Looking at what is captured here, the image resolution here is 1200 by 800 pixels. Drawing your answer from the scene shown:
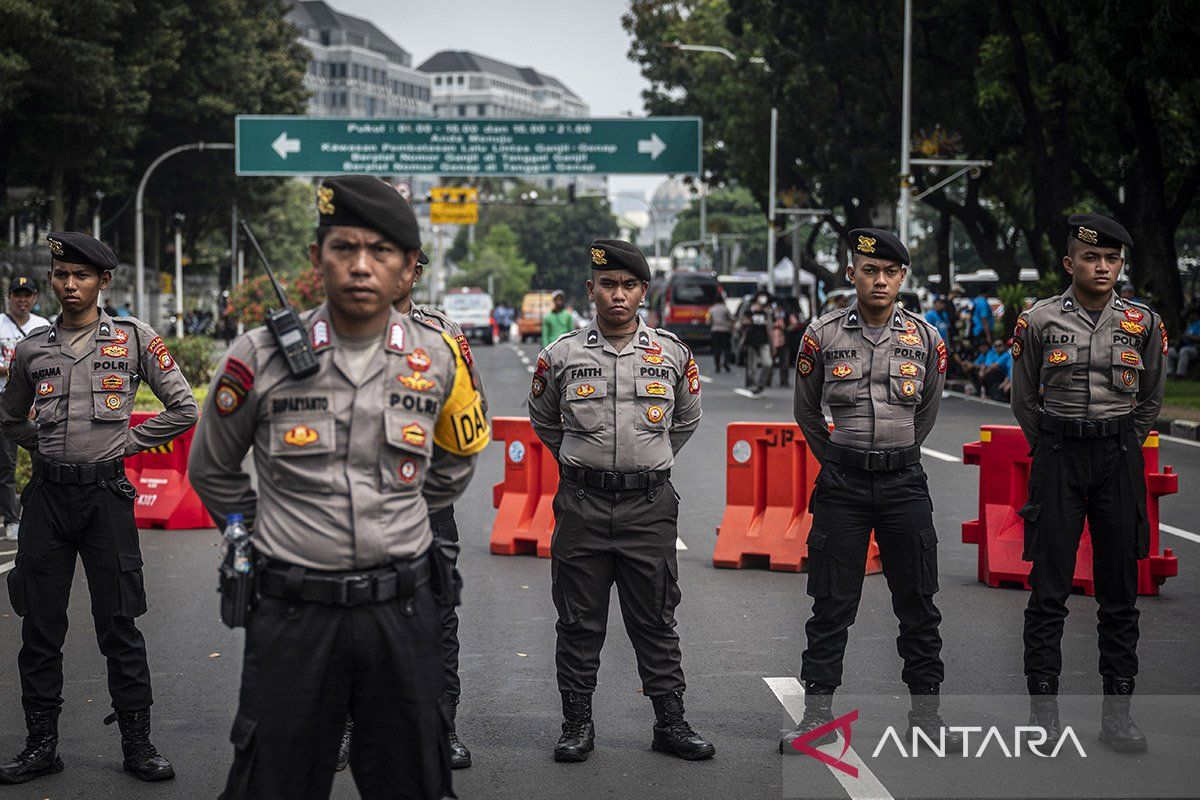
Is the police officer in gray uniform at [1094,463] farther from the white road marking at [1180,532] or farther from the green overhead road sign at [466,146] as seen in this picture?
the green overhead road sign at [466,146]

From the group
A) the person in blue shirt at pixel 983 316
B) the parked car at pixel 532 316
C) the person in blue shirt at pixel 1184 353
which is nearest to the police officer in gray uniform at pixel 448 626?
the person in blue shirt at pixel 983 316

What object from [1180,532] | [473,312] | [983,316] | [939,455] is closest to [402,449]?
[1180,532]

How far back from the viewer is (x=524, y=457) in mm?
10797

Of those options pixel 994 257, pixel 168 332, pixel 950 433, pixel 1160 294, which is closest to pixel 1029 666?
pixel 950 433

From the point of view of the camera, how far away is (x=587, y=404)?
6004mm

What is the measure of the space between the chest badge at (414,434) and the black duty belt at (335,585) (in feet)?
1.03

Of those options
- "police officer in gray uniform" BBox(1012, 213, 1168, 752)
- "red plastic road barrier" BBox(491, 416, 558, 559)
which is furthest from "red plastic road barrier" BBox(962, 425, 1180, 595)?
"police officer in gray uniform" BBox(1012, 213, 1168, 752)

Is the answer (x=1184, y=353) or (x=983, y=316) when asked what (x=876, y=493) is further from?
(x=1184, y=353)

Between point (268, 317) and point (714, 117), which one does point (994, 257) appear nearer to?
point (714, 117)

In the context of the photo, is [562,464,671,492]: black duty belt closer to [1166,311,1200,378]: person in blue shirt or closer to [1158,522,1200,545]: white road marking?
[1158,522,1200,545]: white road marking

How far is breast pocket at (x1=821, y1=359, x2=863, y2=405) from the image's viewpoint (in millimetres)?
6062

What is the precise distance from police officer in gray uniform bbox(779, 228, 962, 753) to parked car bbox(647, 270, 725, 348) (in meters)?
38.8

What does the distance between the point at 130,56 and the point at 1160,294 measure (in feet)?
82.4

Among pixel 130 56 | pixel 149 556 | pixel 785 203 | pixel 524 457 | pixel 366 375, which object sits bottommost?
pixel 149 556
